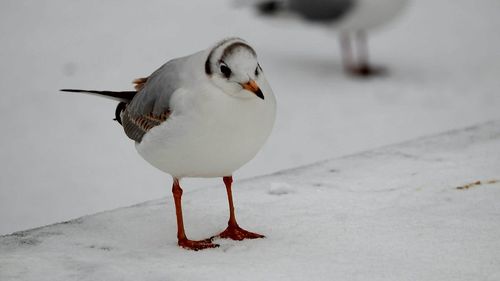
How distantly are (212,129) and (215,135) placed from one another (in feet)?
0.07

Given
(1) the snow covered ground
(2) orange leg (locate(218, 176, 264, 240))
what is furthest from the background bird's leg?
(2) orange leg (locate(218, 176, 264, 240))

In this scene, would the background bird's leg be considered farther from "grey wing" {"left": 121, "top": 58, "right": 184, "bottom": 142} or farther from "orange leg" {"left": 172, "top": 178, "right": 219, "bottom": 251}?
"orange leg" {"left": 172, "top": 178, "right": 219, "bottom": 251}

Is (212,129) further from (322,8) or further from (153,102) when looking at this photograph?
(322,8)

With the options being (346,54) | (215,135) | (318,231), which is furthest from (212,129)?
(346,54)

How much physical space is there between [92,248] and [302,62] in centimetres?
527

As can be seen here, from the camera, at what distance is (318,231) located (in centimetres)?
267

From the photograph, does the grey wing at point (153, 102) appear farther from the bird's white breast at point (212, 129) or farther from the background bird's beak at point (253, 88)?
the background bird's beak at point (253, 88)

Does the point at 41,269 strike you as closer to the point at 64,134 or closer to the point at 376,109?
the point at 64,134

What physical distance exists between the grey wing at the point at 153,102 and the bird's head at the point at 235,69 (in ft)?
0.52

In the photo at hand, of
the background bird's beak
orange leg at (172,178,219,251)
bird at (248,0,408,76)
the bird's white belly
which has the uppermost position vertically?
bird at (248,0,408,76)

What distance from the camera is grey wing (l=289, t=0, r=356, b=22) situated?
7.11m

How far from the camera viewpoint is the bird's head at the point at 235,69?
2363mm

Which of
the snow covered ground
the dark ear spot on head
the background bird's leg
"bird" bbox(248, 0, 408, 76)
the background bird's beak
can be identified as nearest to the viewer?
the background bird's beak

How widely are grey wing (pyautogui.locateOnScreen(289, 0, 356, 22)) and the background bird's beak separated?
4.90 meters
